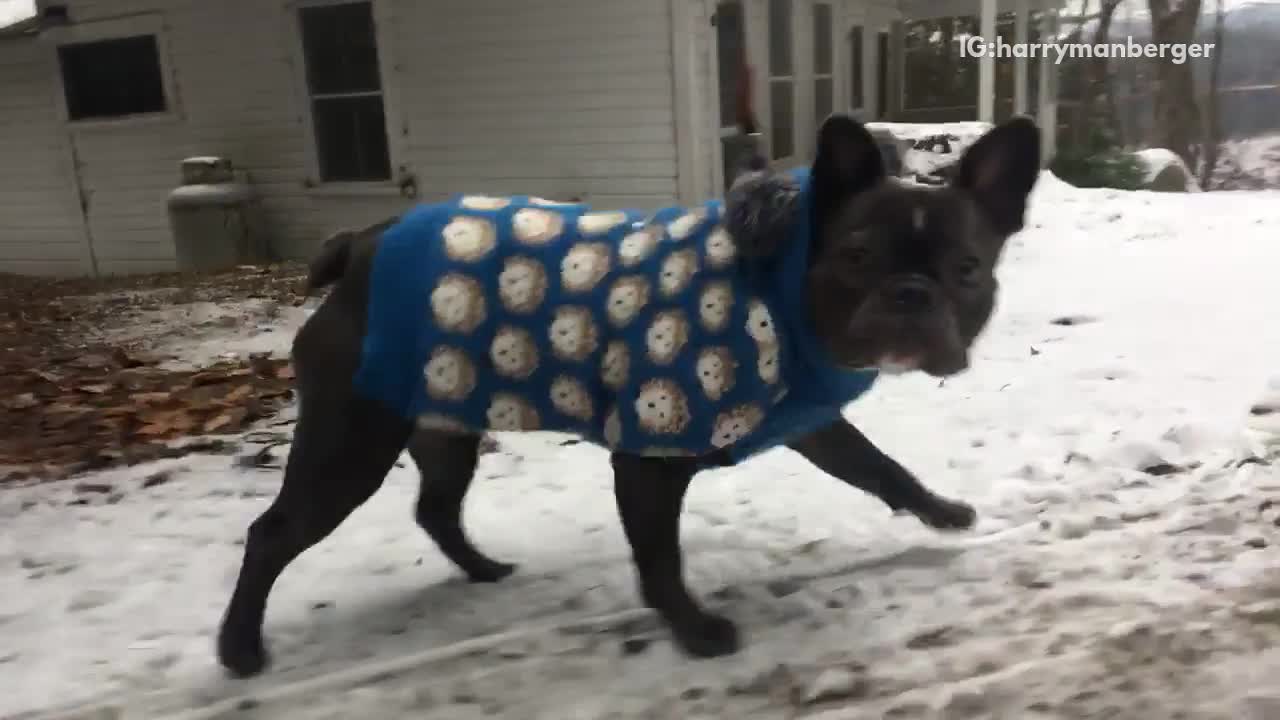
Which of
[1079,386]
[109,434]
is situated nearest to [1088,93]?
[1079,386]

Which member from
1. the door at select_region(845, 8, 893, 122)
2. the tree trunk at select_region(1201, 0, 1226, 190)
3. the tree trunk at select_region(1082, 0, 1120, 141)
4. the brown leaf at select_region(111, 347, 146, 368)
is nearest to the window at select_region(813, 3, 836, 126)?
the door at select_region(845, 8, 893, 122)

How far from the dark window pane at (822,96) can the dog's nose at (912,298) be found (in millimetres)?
8603

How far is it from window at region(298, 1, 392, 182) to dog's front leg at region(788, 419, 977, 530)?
6729mm

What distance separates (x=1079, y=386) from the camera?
377 cm

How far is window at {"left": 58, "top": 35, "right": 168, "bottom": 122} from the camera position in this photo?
30.6 feet

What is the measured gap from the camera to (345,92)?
8.52 meters

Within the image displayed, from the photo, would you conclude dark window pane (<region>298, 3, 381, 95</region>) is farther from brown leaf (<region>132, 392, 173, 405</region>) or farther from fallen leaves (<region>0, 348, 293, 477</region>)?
brown leaf (<region>132, 392, 173, 405</region>)

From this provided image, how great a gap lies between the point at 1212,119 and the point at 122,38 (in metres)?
14.2

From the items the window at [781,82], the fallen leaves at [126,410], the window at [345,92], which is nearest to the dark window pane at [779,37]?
the window at [781,82]

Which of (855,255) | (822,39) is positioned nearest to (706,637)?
(855,255)

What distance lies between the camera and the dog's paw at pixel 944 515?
2.56 meters

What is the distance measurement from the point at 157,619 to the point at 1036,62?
1300cm

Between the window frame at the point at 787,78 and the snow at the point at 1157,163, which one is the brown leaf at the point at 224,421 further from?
the snow at the point at 1157,163

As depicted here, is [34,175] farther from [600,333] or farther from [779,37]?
[600,333]
